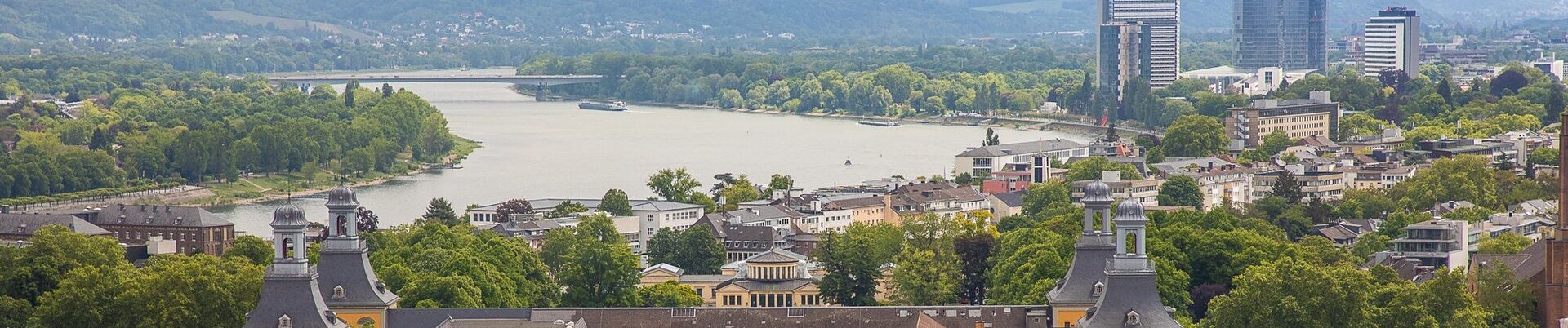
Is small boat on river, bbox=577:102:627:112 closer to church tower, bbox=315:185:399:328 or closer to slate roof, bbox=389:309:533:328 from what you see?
slate roof, bbox=389:309:533:328

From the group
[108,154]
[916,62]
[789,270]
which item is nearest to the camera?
[789,270]

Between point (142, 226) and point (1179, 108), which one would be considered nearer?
point (142, 226)

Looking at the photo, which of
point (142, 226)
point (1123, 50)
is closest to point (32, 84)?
point (1123, 50)

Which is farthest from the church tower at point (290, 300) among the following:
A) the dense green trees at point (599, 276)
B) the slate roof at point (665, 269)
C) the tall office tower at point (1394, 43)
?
the tall office tower at point (1394, 43)

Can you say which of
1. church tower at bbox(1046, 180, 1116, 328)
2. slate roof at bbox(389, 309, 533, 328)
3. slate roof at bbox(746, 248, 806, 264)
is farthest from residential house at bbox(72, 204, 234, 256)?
church tower at bbox(1046, 180, 1116, 328)

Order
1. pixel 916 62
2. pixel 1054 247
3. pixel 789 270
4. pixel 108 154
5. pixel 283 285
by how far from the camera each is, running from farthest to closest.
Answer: pixel 916 62 → pixel 108 154 → pixel 789 270 → pixel 1054 247 → pixel 283 285

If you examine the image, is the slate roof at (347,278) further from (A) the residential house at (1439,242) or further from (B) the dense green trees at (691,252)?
(A) the residential house at (1439,242)

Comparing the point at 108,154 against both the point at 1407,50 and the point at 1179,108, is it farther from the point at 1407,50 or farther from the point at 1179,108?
the point at 1407,50
